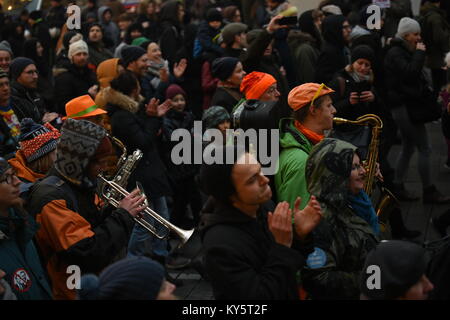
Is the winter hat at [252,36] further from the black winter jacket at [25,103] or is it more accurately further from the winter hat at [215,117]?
the black winter jacket at [25,103]

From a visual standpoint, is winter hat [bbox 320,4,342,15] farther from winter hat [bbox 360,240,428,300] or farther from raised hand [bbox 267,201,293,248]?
winter hat [bbox 360,240,428,300]

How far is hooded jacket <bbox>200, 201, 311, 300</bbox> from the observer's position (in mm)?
3463

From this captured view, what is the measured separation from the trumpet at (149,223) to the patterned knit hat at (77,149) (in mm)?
604

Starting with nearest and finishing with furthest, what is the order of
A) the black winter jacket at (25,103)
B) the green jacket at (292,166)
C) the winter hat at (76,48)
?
the green jacket at (292,166) < the black winter jacket at (25,103) < the winter hat at (76,48)

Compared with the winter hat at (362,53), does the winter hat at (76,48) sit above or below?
below

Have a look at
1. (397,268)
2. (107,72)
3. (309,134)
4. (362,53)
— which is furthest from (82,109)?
(397,268)

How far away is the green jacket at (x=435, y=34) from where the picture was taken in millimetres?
11258

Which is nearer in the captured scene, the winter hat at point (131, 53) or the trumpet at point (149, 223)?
the trumpet at point (149, 223)

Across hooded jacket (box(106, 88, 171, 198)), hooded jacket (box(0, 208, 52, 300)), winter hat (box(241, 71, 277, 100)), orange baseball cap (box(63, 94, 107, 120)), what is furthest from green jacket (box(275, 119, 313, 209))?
hooded jacket (box(106, 88, 171, 198))

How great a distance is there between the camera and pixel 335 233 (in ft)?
13.7

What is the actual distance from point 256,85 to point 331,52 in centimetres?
305

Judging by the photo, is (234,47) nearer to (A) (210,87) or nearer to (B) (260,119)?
(A) (210,87)

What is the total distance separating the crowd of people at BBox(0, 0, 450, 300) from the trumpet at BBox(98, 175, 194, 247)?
4cm

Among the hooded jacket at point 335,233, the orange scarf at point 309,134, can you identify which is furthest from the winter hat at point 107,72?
the hooded jacket at point 335,233
